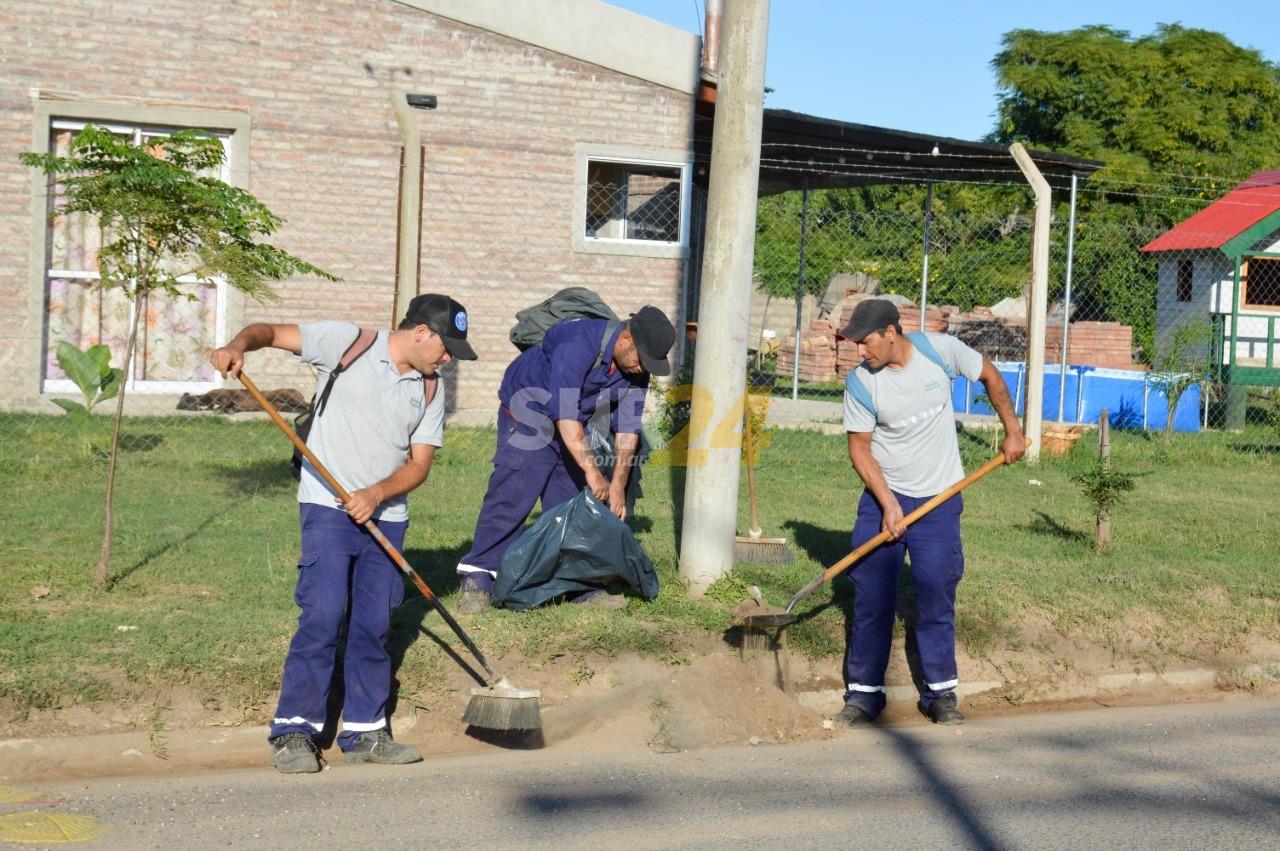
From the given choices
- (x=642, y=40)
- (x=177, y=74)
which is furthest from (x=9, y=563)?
(x=642, y=40)

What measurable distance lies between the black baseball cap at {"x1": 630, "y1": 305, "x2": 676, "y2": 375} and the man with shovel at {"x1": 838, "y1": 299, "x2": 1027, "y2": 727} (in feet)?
2.88

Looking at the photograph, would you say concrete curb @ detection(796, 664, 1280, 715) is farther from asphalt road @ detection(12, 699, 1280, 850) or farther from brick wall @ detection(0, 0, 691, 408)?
brick wall @ detection(0, 0, 691, 408)

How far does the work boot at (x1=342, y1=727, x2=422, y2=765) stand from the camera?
5.52m

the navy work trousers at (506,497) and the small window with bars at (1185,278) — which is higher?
the small window with bars at (1185,278)

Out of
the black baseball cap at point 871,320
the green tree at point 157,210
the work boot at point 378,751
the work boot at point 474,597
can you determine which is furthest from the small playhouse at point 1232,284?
the work boot at point 378,751

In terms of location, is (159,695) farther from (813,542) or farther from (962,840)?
(813,542)

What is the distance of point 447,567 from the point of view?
7.69 meters

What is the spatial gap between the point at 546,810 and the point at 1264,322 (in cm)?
1560

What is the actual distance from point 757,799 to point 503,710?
115 cm

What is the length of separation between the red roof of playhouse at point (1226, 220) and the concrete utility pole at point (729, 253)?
12441 mm

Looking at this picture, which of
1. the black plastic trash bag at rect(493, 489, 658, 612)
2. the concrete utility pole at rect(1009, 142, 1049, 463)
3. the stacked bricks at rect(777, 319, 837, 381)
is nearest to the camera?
the black plastic trash bag at rect(493, 489, 658, 612)

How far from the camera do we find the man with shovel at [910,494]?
634 cm

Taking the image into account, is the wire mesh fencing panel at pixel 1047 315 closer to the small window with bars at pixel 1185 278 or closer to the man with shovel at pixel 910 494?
the small window with bars at pixel 1185 278

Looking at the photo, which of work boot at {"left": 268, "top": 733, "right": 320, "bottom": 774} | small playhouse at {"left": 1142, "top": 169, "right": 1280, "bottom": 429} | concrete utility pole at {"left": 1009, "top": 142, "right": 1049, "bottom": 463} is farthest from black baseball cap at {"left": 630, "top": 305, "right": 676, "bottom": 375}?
small playhouse at {"left": 1142, "top": 169, "right": 1280, "bottom": 429}
